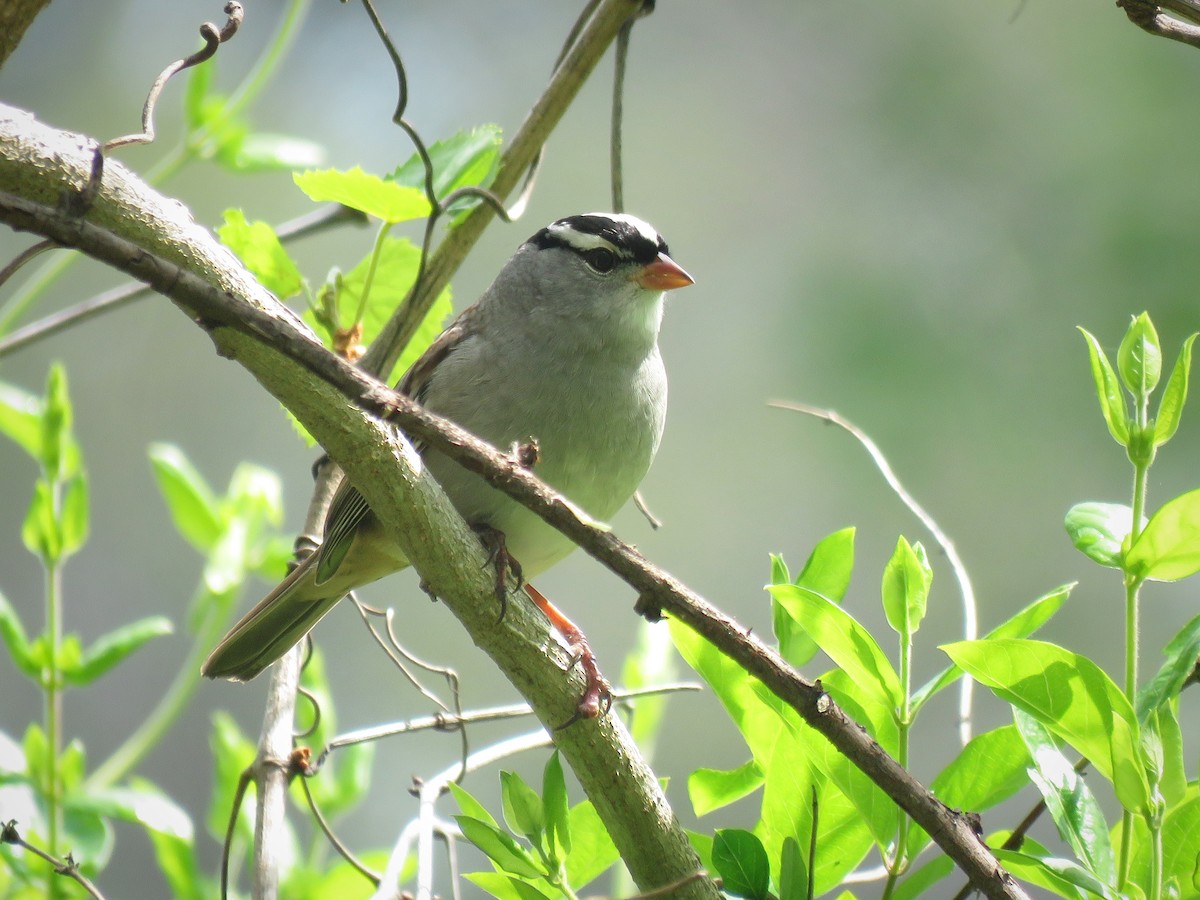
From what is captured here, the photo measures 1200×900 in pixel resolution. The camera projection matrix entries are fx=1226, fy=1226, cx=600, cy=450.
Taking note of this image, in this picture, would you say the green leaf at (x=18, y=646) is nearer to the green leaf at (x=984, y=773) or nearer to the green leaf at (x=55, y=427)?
the green leaf at (x=55, y=427)

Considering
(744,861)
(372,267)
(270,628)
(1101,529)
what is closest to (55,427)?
(372,267)

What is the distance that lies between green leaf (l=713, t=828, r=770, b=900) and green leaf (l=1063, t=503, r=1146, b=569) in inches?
17.4

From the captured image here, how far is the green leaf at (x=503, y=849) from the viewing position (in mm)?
1257

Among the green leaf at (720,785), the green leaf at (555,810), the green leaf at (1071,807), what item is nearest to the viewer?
the green leaf at (1071,807)

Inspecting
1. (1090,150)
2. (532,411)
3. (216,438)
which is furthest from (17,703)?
(1090,150)

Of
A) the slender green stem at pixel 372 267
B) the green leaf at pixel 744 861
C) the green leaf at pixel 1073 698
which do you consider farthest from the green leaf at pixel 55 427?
the green leaf at pixel 1073 698

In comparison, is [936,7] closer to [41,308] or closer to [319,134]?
[319,134]

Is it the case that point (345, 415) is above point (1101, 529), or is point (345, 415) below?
above

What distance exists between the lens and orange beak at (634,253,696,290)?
274 cm

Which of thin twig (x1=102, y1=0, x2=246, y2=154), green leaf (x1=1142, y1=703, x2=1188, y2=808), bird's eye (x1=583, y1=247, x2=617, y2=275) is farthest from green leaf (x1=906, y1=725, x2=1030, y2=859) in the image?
bird's eye (x1=583, y1=247, x2=617, y2=275)

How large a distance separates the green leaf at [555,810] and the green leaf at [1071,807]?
0.48 m

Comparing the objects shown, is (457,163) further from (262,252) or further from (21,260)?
(21,260)

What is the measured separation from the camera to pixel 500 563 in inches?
61.1

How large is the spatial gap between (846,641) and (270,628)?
64.2 inches
